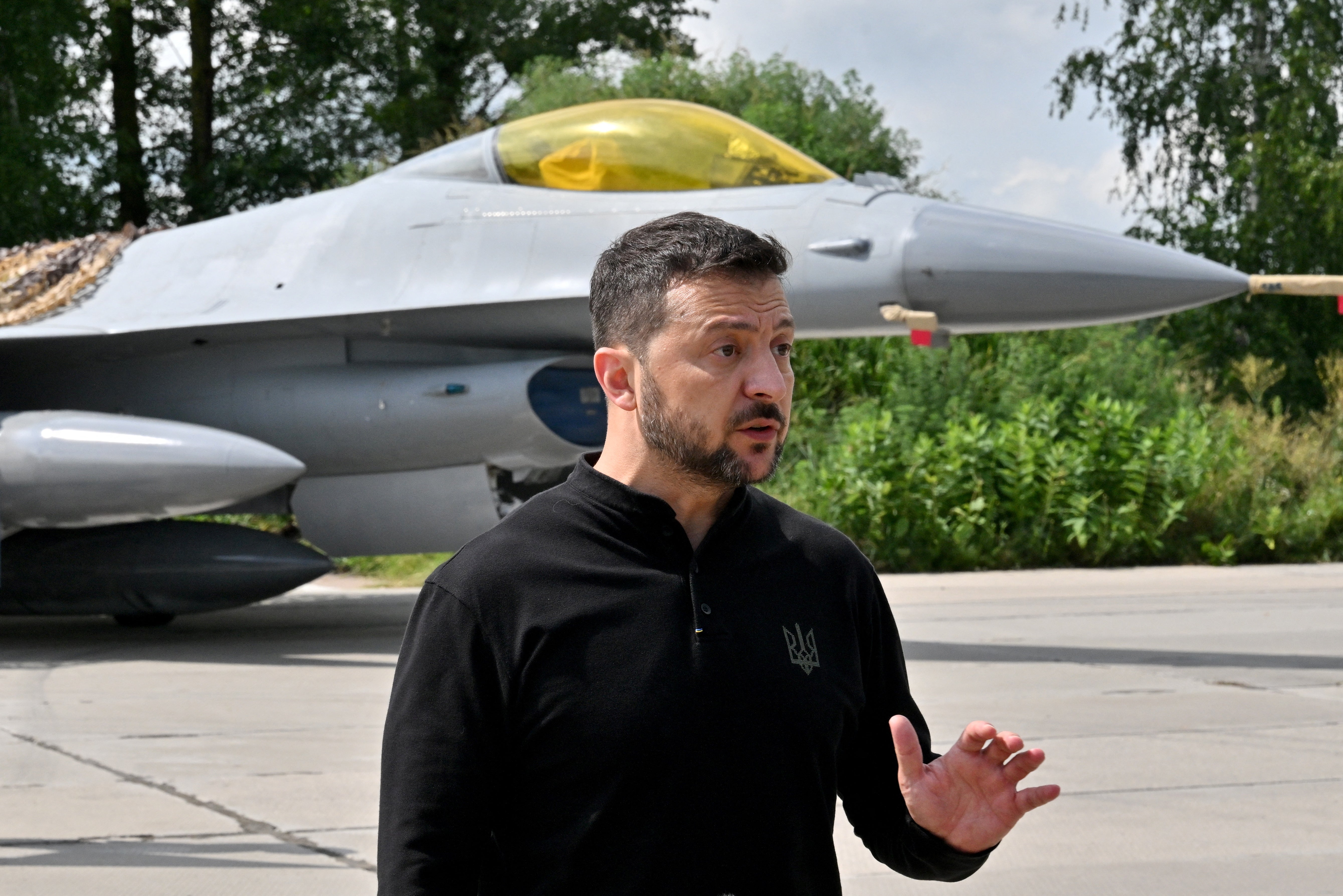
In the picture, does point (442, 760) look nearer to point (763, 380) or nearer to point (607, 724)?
→ point (607, 724)

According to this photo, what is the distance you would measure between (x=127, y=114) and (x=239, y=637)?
18964 millimetres

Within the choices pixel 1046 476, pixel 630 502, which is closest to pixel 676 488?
pixel 630 502

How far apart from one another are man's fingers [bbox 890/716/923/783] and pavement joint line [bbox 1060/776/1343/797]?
3222 millimetres

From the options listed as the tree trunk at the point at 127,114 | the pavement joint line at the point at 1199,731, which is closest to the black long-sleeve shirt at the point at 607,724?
the pavement joint line at the point at 1199,731

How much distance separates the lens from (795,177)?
8.24m

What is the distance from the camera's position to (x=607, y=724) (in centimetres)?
164

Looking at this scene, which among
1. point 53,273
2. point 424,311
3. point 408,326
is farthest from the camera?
Result: point 53,273

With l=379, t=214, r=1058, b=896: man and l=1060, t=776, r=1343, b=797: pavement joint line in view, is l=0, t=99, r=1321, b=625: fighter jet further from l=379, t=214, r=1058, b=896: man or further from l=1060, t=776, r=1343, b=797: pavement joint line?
l=379, t=214, r=1058, b=896: man

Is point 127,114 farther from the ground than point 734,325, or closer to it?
farther from the ground

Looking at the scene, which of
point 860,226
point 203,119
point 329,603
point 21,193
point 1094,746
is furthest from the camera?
point 203,119

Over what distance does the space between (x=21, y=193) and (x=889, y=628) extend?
20.7 m

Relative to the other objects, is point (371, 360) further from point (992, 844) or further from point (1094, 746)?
point (992, 844)

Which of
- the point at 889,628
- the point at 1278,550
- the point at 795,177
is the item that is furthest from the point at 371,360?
the point at 1278,550

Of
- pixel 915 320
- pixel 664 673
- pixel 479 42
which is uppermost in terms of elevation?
pixel 479 42
